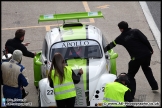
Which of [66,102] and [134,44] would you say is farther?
[134,44]

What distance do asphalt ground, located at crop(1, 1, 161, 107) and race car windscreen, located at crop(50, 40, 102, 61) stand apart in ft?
4.55

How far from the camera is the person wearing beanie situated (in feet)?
34.6

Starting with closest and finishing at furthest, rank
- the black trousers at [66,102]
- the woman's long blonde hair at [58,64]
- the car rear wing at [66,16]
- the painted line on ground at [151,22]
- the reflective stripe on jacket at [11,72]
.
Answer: the woman's long blonde hair at [58,64]
the black trousers at [66,102]
the reflective stripe on jacket at [11,72]
the car rear wing at [66,16]
the painted line on ground at [151,22]

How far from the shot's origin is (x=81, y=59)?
12102 millimetres

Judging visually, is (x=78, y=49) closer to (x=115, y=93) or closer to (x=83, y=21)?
(x=115, y=93)

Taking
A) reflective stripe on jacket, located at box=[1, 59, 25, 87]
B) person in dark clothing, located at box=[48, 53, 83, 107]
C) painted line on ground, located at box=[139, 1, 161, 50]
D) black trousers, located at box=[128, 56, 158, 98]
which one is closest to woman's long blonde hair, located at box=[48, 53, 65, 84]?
person in dark clothing, located at box=[48, 53, 83, 107]

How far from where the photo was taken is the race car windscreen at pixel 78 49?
12.2 m

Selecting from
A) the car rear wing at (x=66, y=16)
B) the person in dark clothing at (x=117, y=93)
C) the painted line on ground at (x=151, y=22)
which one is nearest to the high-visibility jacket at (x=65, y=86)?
the person in dark clothing at (x=117, y=93)

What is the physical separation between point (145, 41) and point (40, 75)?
2729 mm

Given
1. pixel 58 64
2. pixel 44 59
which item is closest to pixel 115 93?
pixel 58 64

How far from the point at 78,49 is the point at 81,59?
31cm

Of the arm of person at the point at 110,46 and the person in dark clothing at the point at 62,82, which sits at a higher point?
the arm of person at the point at 110,46

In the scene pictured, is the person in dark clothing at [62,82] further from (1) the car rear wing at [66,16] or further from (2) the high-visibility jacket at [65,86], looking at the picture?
(1) the car rear wing at [66,16]

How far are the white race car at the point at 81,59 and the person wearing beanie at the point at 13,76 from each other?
0.61m
